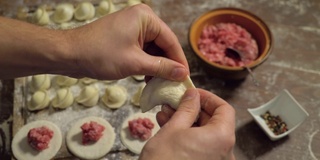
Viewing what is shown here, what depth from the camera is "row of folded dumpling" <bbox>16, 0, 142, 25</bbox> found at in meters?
2.30

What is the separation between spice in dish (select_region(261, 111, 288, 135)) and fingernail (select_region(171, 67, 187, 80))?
755mm

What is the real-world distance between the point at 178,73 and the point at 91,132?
0.70m

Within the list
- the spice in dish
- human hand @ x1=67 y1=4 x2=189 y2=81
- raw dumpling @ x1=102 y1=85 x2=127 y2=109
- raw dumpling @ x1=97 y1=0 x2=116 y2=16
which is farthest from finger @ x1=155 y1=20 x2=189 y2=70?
raw dumpling @ x1=97 y1=0 x2=116 y2=16

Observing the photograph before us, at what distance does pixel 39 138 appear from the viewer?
1.83m

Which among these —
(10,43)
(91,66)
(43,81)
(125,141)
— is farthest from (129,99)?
(10,43)

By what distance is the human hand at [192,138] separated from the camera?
109cm

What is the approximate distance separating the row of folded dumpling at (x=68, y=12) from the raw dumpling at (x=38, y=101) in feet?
1.87

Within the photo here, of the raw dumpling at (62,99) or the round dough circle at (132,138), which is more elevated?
the raw dumpling at (62,99)

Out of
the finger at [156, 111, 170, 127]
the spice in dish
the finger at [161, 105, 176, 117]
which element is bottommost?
the spice in dish

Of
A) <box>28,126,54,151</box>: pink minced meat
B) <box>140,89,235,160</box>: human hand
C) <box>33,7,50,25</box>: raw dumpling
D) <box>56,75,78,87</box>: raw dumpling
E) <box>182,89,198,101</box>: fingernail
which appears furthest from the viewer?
<box>33,7,50,25</box>: raw dumpling

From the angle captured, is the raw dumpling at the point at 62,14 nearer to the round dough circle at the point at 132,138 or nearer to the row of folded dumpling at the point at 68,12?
the row of folded dumpling at the point at 68,12

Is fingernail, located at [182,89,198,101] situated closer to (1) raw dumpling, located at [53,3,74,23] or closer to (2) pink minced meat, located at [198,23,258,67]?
(2) pink minced meat, located at [198,23,258,67]

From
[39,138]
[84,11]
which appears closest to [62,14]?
[84,11]

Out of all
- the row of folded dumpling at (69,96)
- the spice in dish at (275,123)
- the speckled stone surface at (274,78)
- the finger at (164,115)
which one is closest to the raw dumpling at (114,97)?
the row of folded dumpling at (69,96)
